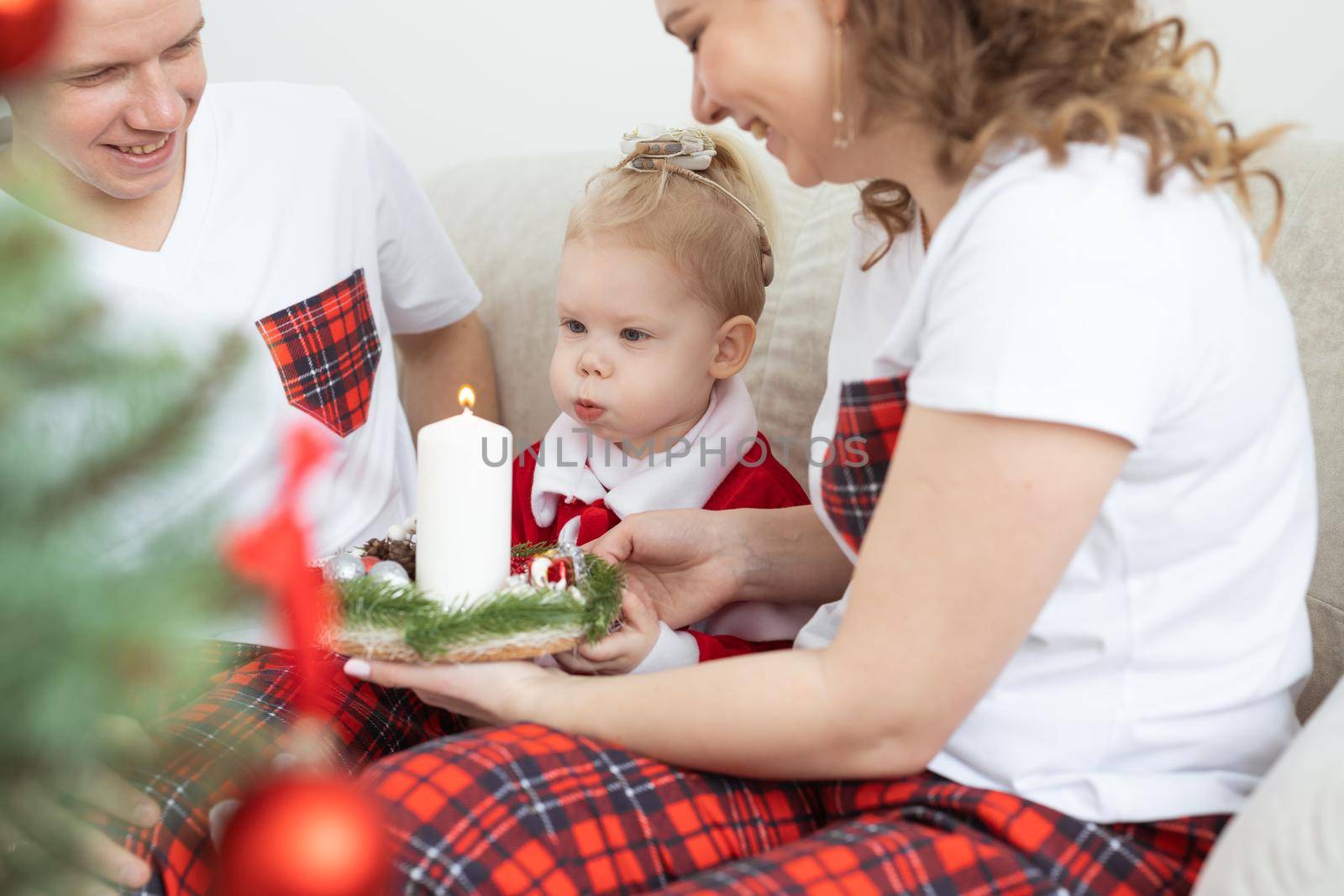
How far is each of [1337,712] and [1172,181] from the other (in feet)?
1.37

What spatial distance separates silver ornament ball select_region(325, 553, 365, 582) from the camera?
3.56ft

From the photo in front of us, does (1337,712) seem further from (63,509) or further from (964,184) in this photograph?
(63,509)

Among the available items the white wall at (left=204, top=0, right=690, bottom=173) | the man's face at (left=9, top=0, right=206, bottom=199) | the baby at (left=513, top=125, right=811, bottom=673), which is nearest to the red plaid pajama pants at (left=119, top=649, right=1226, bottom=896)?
the baby at (left=513, top=125, right=811, bottom=673)

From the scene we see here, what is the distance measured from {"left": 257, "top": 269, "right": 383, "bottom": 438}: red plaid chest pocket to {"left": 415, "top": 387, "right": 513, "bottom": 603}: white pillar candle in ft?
1.58

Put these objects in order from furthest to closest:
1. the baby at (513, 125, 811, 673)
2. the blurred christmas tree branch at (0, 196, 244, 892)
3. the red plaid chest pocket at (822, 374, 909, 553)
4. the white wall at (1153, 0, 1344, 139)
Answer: the white wall at (1153, 0, 1344, 139) → the baby at (513, 125, 811, 673) → the red plaid chest pocket at (822, 374, 909, 553) → the blurred christmas tree branch at (0, 196, 244, 892)

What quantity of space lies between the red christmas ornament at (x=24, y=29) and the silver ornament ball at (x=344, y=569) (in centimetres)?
54

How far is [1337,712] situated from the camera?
2.89 feet

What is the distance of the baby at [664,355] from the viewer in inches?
58.6

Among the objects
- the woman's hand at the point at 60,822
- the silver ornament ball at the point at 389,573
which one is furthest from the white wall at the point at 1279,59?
the woman's hand at the point at 60,822

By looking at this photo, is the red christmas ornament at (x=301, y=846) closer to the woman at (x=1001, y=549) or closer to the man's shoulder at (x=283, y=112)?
the woman at (x=1001, y=549)

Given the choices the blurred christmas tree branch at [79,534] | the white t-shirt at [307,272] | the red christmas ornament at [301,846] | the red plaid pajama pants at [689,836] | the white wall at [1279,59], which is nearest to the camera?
the blurred christmas tree branch at [79,534]

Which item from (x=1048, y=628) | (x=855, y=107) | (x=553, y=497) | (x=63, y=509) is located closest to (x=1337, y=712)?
(x=1048, y=628)

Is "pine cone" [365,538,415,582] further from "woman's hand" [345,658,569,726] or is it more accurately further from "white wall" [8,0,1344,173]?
"white wall" [8,0,1344,173]

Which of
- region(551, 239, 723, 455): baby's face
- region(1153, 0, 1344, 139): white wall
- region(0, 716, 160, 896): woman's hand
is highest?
region(1153, 0, 1344, 139): white wall
